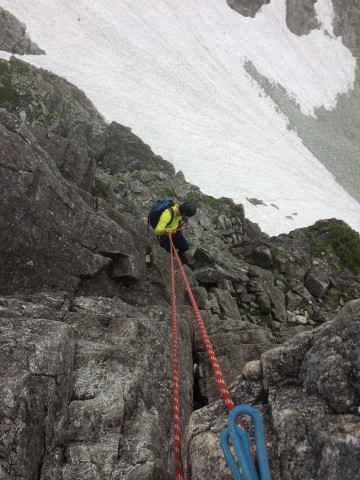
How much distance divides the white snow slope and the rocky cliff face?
13046 mm

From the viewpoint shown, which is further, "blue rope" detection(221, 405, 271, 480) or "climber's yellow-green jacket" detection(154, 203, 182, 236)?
"climber's yellow-green jacket" detection(154, 203, 182, 236)

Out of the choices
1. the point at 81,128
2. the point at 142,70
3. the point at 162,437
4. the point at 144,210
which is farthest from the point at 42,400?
the point at 142,70

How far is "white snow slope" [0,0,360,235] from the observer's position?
3297 cm

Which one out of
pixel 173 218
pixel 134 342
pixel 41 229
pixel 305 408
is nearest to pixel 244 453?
pixel 305 408

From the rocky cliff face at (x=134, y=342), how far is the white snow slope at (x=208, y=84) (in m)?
13.0

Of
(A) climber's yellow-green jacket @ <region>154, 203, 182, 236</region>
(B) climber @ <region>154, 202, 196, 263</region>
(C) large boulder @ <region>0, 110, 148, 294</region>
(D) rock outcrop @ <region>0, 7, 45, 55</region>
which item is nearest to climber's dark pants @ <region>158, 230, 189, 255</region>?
(B) climber @ <region>154, 202, 196, 263</region>

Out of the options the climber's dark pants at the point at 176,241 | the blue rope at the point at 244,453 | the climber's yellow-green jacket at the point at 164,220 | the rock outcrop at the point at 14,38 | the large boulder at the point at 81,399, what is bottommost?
the rock outcrop at the point at 14,38

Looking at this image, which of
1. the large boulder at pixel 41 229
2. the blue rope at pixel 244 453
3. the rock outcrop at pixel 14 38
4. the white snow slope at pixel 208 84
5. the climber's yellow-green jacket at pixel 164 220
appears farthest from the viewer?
the rock outcrop at pixel 14 38

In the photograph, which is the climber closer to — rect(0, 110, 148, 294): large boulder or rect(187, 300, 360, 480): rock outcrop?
rect(0, 110, 148, 294): large boulder

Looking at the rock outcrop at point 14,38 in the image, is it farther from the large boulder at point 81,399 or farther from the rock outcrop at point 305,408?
the rock outcrop at point 305,408

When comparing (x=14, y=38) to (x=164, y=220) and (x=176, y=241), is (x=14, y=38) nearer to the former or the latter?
(x=176, y=241)

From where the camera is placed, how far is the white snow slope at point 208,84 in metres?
33.0

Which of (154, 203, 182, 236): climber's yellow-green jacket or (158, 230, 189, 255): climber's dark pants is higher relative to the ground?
(154, 203, 182, 236): climber's yellow-green jacket

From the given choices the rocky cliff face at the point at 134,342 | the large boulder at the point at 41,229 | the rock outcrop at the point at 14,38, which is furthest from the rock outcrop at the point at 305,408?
the rock outcrop at the point at 14,38
